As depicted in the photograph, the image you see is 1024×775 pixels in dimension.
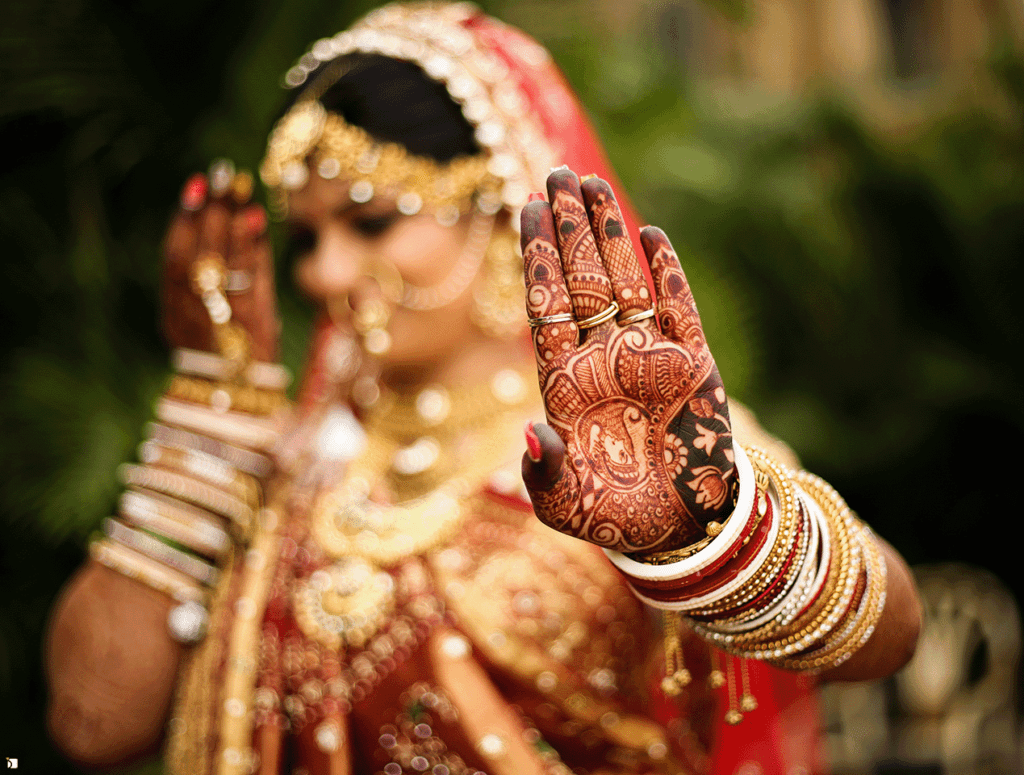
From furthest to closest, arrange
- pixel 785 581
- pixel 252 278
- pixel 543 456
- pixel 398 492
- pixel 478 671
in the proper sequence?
pixel 398 492
pixel 252 278
pixel 478 671
pixel 785 581
pixel 543 456

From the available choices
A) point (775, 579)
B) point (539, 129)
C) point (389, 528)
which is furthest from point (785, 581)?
point (539, 129)

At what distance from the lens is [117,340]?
2283 millimetres

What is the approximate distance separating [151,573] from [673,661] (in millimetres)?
776

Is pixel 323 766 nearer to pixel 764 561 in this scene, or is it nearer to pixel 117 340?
pixel 764 561

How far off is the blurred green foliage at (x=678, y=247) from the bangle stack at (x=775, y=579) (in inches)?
67.9

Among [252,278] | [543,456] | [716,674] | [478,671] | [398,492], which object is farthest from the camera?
[398,492]

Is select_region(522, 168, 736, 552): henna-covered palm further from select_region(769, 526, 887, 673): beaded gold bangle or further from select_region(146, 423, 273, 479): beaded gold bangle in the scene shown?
select_region(146, 423, 273, 479): beaded gold bangle

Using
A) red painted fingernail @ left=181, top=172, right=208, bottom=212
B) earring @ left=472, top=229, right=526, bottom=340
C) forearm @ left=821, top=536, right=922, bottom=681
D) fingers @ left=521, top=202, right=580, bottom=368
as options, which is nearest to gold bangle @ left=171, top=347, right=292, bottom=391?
red painted fingernail @ left=181, top=172, right=208, bottom=212

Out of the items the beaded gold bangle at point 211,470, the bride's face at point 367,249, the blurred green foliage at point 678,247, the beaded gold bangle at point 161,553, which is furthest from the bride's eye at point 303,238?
the blurred green foliage at point 678,247

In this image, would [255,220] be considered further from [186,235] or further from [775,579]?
[775,579]

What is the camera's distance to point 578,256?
0.75 metres

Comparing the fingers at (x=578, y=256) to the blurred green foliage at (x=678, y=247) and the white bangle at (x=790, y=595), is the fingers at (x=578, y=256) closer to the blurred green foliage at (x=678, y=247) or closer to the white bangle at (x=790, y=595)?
the white bangle at (x=790, y=595)

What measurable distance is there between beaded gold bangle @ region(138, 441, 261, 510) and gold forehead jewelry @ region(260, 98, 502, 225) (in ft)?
1.35

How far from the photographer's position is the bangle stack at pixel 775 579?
30.4 inches
